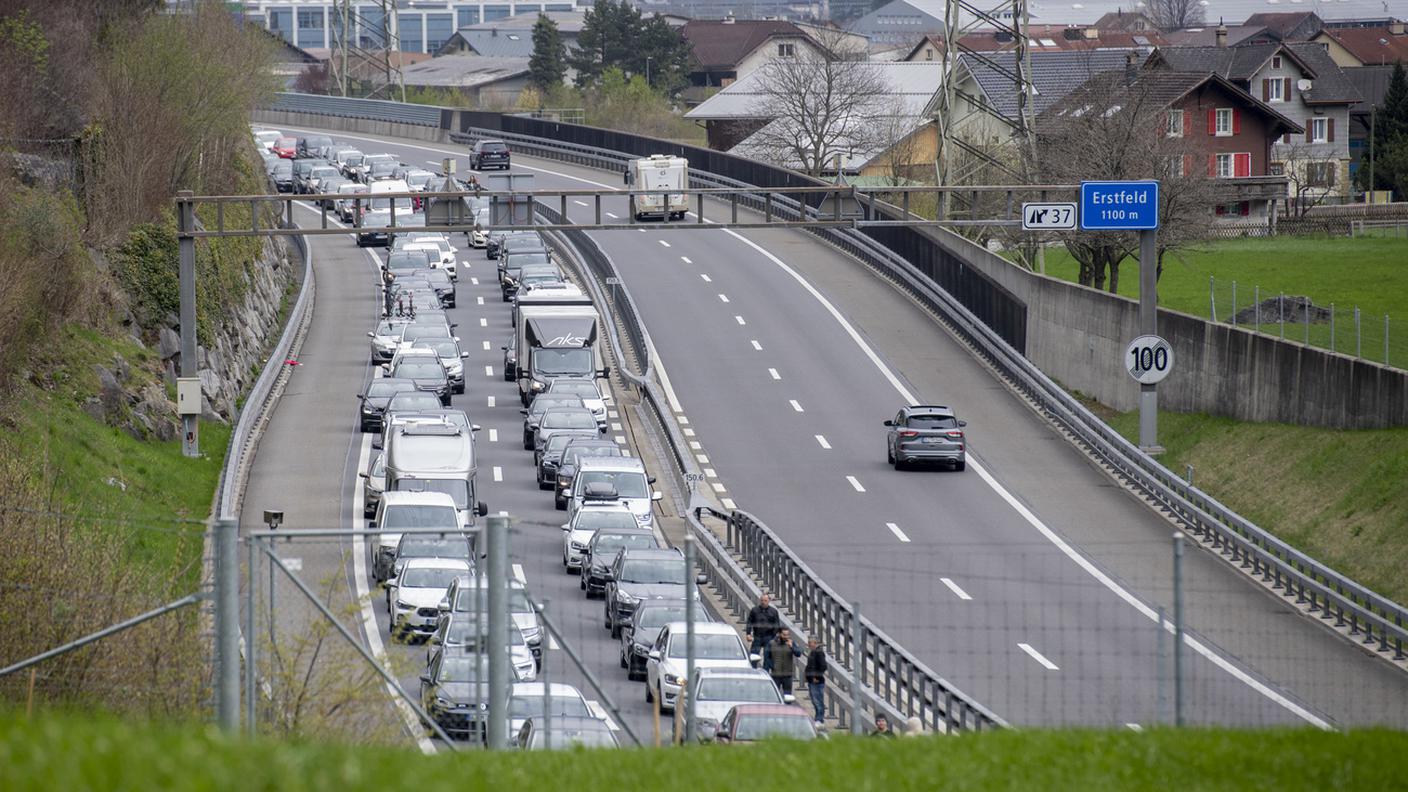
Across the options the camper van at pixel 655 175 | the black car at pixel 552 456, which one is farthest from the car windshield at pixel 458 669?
the camper van at pixel 655 175

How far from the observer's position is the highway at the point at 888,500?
23000mm

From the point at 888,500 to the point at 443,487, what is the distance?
9346 millimetres

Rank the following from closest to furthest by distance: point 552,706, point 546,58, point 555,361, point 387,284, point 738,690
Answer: point 552,706 < point 738,690 < point 555,361 < point 387,284 < point 546,58

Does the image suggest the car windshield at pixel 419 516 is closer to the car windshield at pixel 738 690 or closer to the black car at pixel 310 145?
the car windshield at pixel 738 690

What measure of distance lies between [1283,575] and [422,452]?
16284 mm

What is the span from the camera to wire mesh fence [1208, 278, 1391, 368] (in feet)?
128

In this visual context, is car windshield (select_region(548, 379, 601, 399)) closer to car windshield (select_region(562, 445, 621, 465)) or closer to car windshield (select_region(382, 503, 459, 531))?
car windshield (select_region(562, 445, 621, 465))

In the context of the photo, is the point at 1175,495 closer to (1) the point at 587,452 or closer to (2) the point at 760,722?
(1) the point at 587,452

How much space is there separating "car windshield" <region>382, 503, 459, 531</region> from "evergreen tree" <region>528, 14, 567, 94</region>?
125517 millimetres

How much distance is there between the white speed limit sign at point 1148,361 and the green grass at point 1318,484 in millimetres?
2456

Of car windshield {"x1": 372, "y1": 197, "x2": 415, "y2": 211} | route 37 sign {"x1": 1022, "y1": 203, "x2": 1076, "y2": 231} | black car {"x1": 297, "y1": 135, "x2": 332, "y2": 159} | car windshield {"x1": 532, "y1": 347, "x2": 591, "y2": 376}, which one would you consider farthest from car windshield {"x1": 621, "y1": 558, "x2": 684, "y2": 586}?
black car {"x1": 297, "y1": 135, "x2": 332, "y2": 159}

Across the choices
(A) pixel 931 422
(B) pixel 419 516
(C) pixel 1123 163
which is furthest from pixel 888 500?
(C) pixel 1123 163

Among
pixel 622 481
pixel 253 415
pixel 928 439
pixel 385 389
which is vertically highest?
pixel 385 389

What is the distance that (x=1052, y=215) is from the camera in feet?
139
